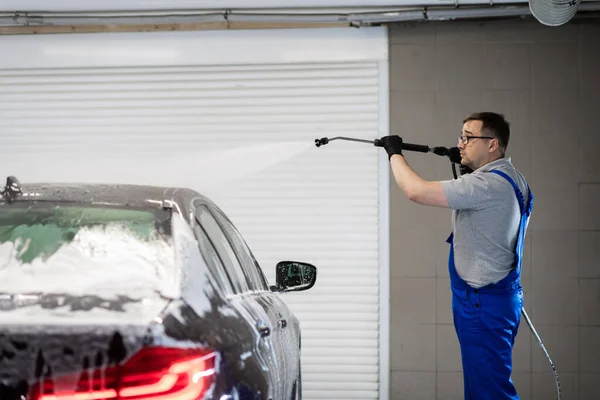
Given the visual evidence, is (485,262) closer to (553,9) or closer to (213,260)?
(553,9)

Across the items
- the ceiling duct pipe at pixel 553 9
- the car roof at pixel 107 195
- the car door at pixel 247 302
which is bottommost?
the car door at pixel 247 302

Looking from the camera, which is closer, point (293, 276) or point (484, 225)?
point (293, 276)

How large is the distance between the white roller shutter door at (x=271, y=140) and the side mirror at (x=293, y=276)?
3.36 m

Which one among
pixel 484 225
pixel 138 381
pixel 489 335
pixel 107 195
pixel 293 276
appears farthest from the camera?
pixel 484 225

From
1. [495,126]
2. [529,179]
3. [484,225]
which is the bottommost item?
[484,225]

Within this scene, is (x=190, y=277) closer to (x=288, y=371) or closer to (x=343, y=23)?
(x=288, y=371)

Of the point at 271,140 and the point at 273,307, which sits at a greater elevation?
the point at 271,140

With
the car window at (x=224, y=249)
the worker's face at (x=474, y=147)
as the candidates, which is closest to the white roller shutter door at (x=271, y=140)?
the worker's face at (x=474, y=147)

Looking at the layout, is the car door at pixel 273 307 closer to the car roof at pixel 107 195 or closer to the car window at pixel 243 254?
the car window at pixel 243 254

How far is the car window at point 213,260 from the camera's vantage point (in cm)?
274

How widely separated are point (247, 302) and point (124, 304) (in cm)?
77

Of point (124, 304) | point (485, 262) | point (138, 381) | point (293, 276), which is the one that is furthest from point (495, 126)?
point (138, 381)

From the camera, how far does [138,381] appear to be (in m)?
2.16

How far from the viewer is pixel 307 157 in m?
7.65
